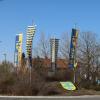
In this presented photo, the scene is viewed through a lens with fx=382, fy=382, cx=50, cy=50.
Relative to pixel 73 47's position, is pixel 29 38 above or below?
above

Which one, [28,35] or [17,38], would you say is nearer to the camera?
[28,35]

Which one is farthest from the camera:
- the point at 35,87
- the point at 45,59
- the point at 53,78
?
the point at 45,59

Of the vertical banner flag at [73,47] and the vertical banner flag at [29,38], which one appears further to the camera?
the vertical banner flag at [73,47]

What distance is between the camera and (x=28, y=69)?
41312 mm

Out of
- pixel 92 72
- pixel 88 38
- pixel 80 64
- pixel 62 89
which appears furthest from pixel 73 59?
pixel 88 38

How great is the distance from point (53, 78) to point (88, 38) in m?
20.0

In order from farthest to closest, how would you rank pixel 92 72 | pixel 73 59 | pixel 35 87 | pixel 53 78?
pixel 92 72, pixel 53 78, pixel 73 59, pixel 35 87

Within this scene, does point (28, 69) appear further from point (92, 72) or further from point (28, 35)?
point (92, 72)

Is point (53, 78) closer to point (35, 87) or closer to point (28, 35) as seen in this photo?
point (28, 35)

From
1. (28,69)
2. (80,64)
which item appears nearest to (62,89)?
(28,69)

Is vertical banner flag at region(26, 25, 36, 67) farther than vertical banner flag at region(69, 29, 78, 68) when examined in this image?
No

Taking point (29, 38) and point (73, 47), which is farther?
point (73, 47)

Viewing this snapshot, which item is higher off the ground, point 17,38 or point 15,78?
point 17,38

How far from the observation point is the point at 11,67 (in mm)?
43938
